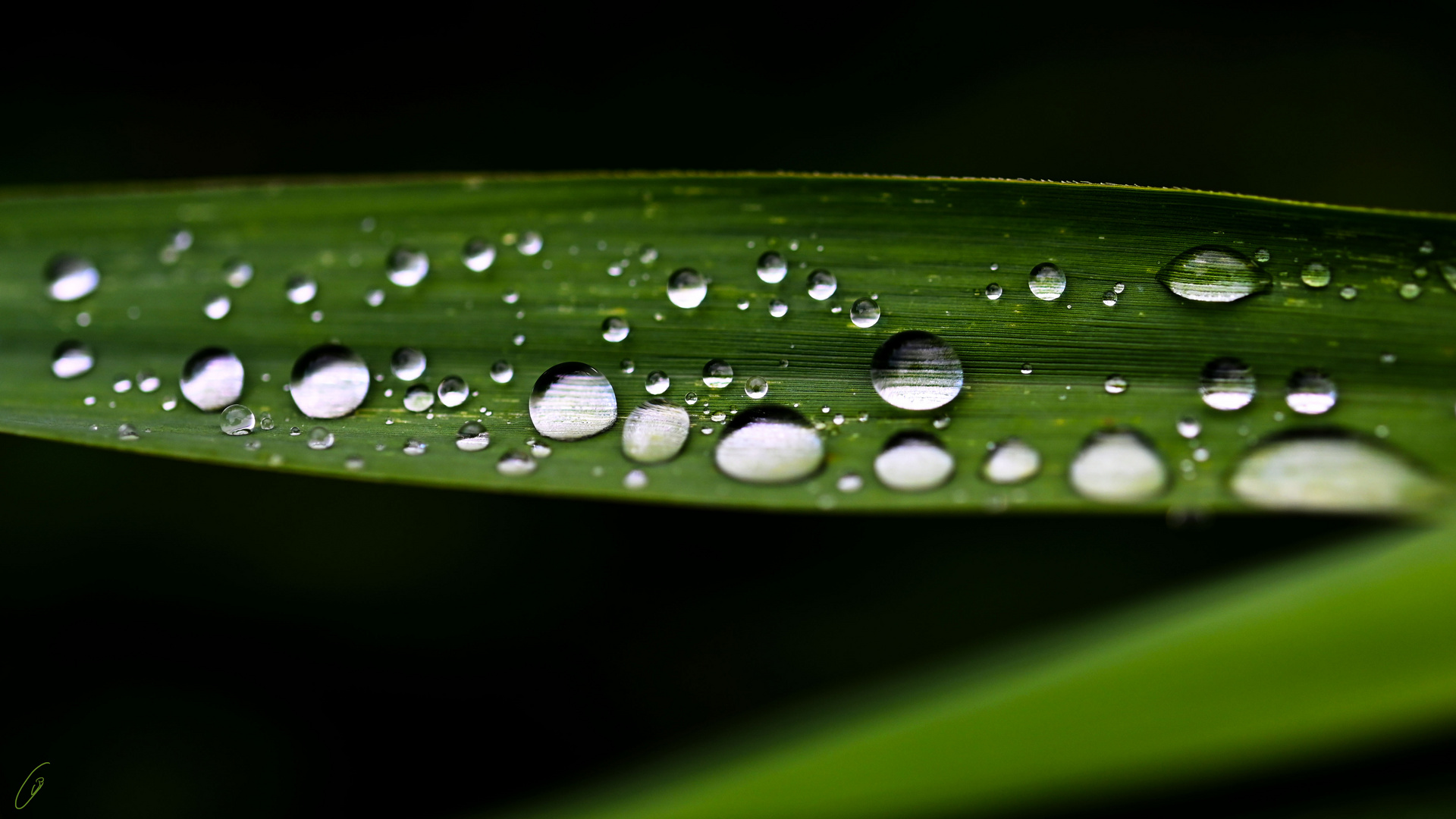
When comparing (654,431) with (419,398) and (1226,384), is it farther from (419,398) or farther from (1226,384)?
(1226,384)

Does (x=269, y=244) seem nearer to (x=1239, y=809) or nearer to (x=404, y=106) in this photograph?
(x=404, y=106)

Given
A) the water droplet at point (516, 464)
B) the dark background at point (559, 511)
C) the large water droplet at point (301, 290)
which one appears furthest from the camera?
the dark background at point (559, 511)

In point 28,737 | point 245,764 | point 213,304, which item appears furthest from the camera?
point 245,764

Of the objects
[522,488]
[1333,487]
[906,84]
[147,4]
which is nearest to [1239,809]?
[1333,487]

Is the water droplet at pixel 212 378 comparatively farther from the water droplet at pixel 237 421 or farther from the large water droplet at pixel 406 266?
the large water droplet at pixel 406 266

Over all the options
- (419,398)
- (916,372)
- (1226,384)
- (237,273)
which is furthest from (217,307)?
(1226,384)

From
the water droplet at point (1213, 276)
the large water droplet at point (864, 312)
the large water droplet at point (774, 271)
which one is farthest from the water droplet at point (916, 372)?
the water droplet at point (1213, 276)
